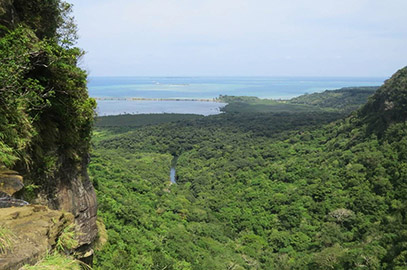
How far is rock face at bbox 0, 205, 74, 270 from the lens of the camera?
13.3 feet

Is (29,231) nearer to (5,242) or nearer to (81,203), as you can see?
(5,242)

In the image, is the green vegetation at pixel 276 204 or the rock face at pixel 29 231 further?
the green vegetation at pixel 276 204

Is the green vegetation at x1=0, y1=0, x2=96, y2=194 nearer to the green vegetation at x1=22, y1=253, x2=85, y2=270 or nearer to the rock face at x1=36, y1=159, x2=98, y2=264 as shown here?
the rock face at x1=36, y1=159, x2=98, y2=264

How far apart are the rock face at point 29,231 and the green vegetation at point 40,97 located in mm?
1572

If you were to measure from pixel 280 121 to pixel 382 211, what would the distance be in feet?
267

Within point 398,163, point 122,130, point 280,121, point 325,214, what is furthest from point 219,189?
point 122,130

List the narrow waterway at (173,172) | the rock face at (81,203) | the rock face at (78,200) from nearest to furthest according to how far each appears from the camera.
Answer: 1. the rock face at (78,200)
2. the rock face at (81,203)
3. the narrow waterway at (173,172)

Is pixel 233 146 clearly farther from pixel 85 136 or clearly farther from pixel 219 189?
pixel 85 136

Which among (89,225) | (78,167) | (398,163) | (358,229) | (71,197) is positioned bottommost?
(358,229)

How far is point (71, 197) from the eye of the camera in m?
9.55

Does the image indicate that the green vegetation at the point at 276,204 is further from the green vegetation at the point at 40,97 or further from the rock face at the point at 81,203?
the green vegetation at the point at 40,97

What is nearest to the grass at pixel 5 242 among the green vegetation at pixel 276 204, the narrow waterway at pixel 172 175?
the green vegetation at pixel 276 204

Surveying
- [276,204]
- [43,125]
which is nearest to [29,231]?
[43,125]

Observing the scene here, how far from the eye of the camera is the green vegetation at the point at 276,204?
28859 mm
